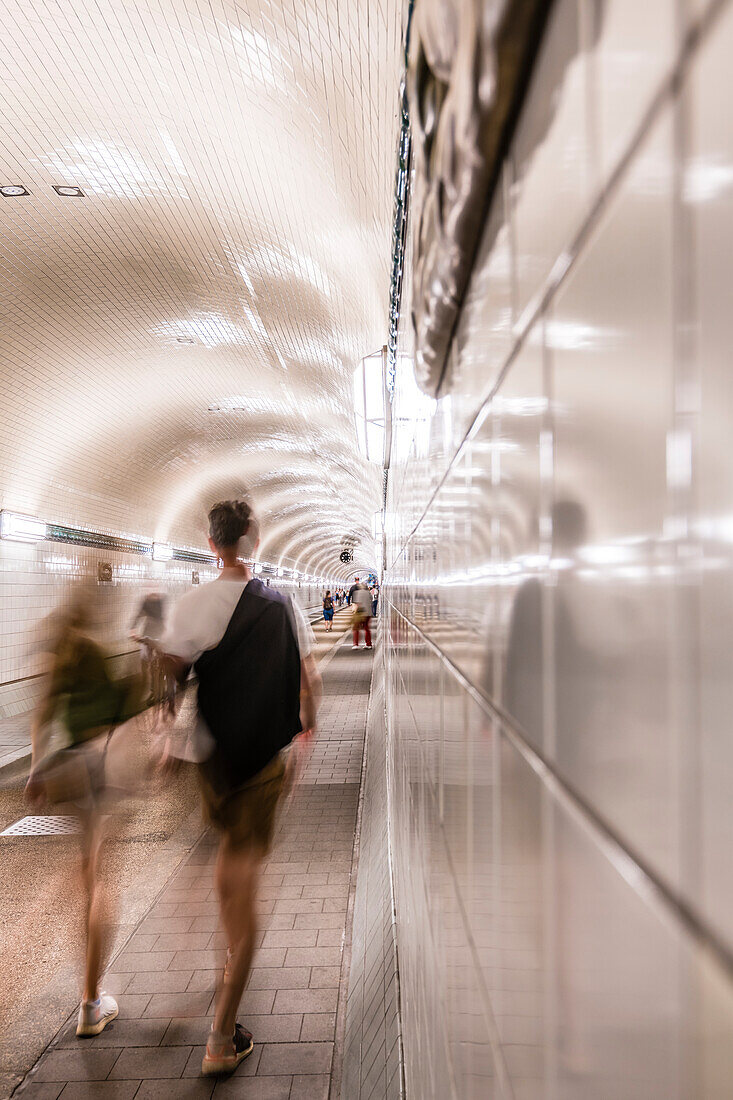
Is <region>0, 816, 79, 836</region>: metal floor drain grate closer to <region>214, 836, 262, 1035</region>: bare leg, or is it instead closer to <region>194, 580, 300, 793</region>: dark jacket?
<region>214, 836, 262, 1035</region>: bare leg

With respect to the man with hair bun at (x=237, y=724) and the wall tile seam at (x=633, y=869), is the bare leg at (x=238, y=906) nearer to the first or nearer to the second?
the man with hair bun at (x=237, y=724)

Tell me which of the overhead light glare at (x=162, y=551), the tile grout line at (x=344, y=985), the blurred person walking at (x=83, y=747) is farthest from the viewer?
the overhead light glare at (x=162, y=551)

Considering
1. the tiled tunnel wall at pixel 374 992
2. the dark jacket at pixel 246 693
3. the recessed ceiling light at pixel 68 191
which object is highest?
the recessed ceiling light at pixel 68 191

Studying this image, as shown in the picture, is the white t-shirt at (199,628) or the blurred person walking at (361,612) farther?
the blurred person walking at (361,612)

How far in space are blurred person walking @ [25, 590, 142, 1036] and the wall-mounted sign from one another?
10.9 metres

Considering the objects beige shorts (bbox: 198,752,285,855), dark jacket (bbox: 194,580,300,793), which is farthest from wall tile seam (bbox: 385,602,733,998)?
beige shorts (bbox: 198,752,285,855)

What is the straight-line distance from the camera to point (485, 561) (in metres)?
0.85

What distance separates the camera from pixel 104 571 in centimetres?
1413

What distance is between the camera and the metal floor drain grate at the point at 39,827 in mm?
5941

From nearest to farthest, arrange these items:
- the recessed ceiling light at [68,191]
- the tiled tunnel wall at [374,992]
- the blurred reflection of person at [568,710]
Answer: the blurred reflection of person at [568,710], the tiled tunnel wall at [374,992], the recessed ceiling light at [68,191]

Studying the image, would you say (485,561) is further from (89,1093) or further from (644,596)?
(89,1093)

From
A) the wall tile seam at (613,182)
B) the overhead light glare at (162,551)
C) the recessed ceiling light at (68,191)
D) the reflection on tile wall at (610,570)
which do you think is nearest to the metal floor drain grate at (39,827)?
the recessed ceiling light at (68,191)

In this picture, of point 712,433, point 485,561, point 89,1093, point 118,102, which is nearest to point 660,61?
point 712,433

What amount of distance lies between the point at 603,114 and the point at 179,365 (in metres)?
10.4
